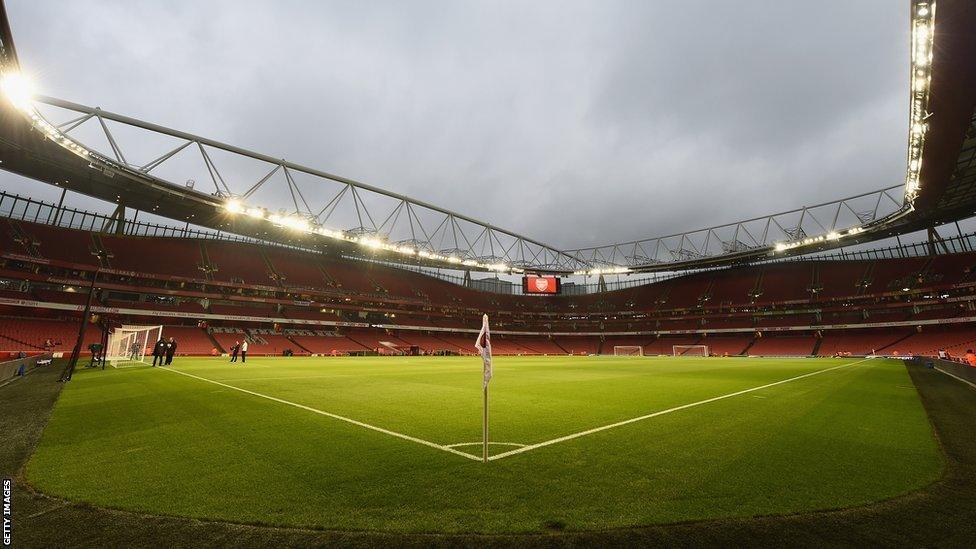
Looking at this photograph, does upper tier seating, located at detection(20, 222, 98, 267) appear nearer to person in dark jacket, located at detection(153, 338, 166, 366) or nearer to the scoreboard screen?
person in dark jacket, located at detection(153, 338, 166, 366)

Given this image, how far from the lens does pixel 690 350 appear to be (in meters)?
66.2

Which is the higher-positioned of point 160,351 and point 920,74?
point 920,74

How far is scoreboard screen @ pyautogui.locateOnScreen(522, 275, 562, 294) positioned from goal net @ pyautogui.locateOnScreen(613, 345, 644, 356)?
17243 millimetres

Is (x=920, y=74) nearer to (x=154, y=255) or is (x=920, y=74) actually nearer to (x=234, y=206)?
(x=234, y=206)

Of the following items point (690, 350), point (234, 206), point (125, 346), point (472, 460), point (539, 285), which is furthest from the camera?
point (539, 285)

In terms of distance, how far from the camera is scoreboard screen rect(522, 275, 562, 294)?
71.9m

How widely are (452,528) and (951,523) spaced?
4.71 metres

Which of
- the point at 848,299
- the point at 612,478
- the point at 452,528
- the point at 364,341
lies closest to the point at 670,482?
the point at 612,478

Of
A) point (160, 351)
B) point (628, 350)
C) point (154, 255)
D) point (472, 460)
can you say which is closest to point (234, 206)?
point (160, 351)

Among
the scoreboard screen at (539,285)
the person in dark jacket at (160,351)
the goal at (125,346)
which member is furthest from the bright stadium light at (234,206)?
the scoreboard screen at (539,285)

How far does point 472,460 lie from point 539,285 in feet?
225

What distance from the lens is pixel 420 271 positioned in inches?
3556

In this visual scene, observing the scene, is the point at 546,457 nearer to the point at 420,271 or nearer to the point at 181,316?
the point at 181,316

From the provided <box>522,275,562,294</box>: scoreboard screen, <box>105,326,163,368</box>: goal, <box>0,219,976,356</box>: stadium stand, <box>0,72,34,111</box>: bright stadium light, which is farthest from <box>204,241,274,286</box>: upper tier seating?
<box>522,275,562,294</box>: scoreboard screen
